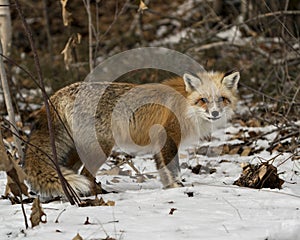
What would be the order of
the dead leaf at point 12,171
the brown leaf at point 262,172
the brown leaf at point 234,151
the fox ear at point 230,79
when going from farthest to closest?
the brown leaf at point 234,151 < the fox ear at point 230,79 < the brown leaf at point 262,172 < the dead leaf at point 12,171

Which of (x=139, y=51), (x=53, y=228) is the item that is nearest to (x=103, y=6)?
(x=139, y=51)

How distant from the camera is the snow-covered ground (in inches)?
132

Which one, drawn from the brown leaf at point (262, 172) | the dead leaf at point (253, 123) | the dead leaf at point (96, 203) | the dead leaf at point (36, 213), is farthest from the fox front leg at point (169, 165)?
the dead leaf at point (253, 123)

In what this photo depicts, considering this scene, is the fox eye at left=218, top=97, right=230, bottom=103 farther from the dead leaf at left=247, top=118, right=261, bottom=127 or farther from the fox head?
the dead leaf at left=247, top=118, right=261, bottom=127

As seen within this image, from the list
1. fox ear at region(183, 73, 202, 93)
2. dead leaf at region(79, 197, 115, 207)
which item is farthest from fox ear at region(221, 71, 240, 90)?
dead leaf at region(79, 197, 115, 207)

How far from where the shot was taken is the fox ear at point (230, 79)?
5.60 metres

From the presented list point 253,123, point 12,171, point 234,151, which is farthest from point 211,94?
point 12,171

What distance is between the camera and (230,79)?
223 inches

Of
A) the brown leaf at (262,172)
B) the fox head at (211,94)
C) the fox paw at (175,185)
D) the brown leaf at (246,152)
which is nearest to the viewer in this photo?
the brown leaf at (262,172)

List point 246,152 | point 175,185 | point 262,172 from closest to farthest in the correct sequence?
1. point 262,172
2. point 175,185
3. point 246,152

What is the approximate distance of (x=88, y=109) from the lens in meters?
5.32

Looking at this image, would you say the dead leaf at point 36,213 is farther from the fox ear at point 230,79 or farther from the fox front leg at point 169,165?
the fox ear at point 230,79

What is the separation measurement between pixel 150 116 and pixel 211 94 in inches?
28.1

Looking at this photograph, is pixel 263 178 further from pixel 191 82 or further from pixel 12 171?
pixel 12 171
